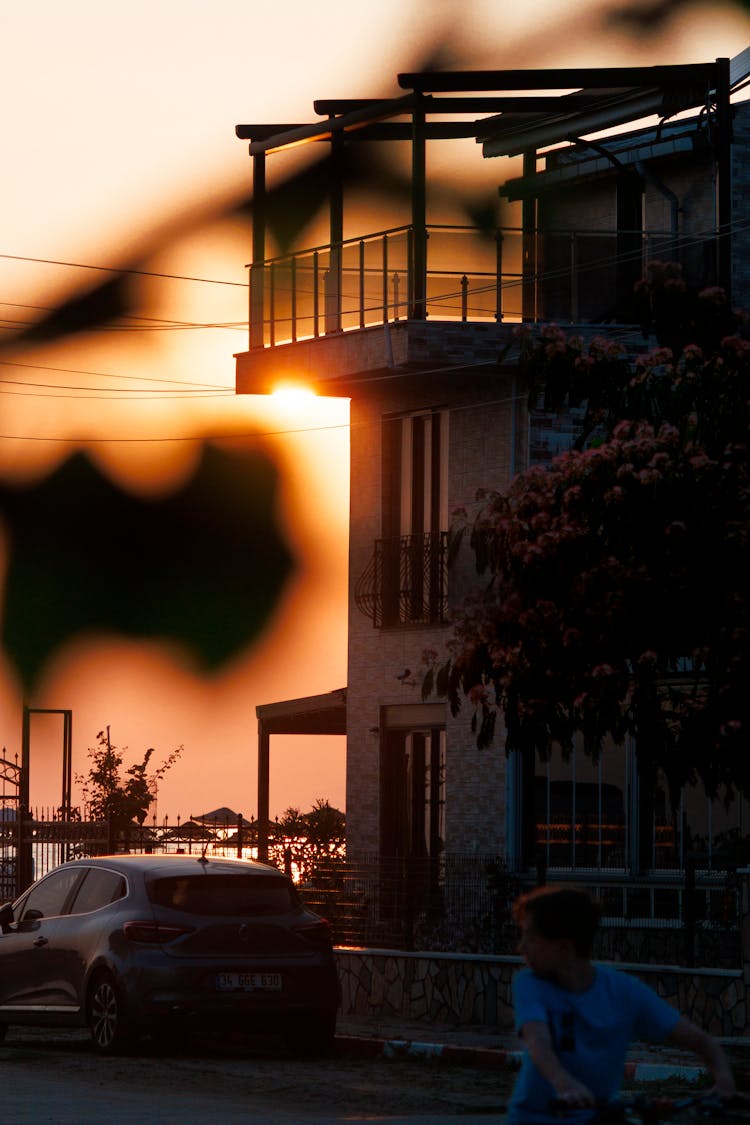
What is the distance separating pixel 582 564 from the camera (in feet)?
47.0

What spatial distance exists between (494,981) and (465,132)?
10601mm

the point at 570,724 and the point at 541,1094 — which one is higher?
the point at 570,724

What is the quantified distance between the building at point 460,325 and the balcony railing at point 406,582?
0.10ft

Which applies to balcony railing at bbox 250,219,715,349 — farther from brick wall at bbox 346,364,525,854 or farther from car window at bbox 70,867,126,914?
car window at bbox 70,867,126,914

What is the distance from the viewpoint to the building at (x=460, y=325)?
923 inches

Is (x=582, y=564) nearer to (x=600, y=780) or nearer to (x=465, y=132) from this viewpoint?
(x=600, y=780)

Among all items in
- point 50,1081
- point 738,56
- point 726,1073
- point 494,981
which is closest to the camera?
point 726,1073

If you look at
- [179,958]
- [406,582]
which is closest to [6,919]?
[179,958]

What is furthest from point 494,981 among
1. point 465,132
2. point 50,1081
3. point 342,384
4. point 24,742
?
point 24,742

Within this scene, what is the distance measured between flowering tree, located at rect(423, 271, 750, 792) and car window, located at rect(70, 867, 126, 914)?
3175 millimetres

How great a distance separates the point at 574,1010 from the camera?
564 centimetres

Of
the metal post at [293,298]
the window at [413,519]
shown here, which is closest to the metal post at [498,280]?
the window at [413,519]

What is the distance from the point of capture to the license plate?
1538 cm

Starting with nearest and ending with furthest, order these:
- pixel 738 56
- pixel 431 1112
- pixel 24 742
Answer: pixel 431 1112, pixel 738 56, pixel 24 742
